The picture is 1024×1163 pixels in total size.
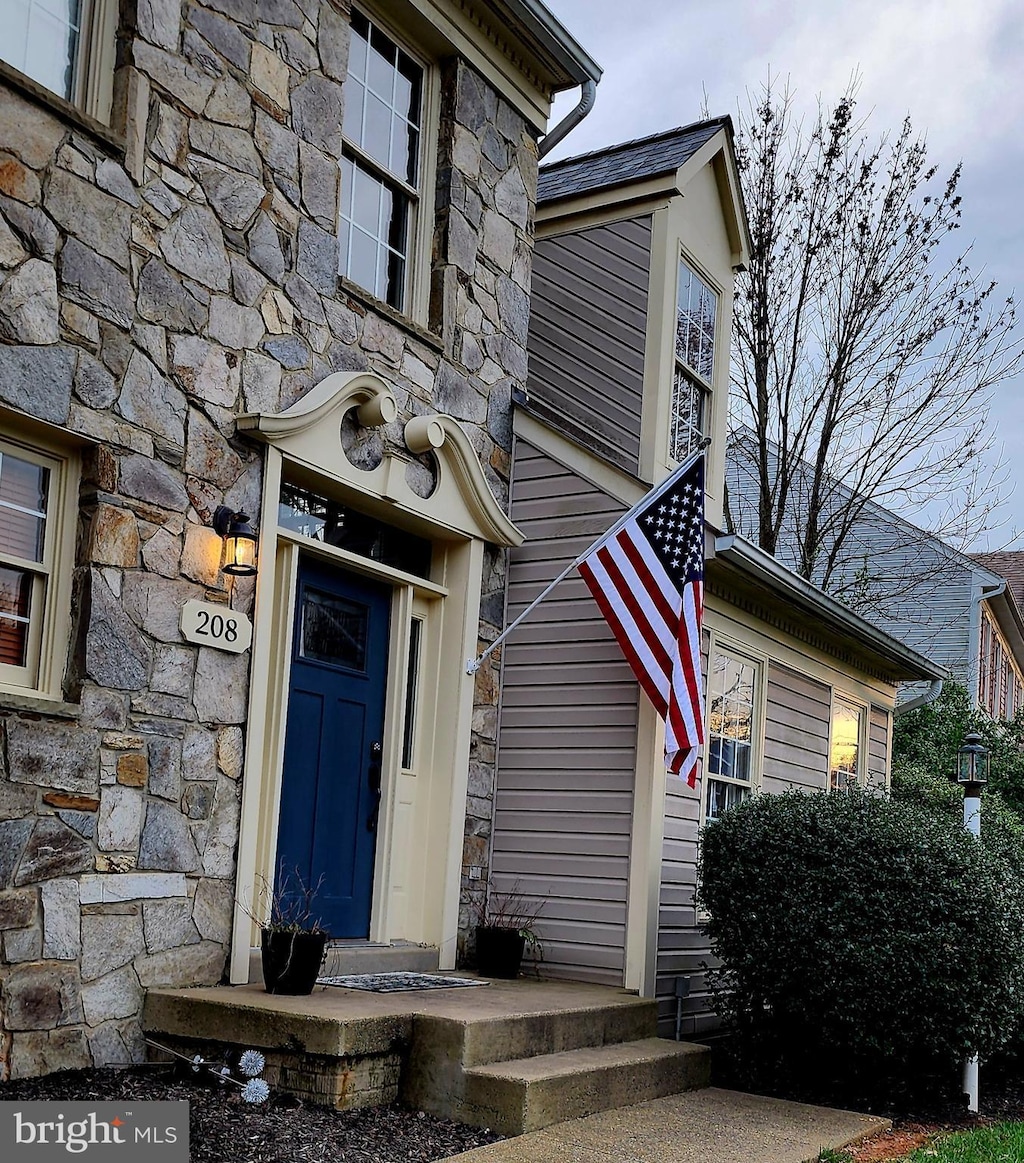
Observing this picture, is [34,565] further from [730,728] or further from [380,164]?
[730,728]

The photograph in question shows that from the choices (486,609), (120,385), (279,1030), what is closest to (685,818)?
(486,609)

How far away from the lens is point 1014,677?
87.1 feet

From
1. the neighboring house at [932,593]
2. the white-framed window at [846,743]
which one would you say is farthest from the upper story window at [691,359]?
the neighboring house at [932,593]

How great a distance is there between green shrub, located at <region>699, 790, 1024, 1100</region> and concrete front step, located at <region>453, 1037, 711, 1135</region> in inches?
28.7

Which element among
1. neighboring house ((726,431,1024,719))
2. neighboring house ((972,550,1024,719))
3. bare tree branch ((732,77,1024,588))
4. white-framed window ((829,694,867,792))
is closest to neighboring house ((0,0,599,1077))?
white-framed window ((829,694,867,792))

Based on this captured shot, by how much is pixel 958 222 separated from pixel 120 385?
11.6 m

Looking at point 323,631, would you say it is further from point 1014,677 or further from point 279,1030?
point 1014,677

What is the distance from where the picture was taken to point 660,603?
695cm

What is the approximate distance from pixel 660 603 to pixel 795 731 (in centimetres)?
371

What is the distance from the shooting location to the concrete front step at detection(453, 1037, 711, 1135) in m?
4.84

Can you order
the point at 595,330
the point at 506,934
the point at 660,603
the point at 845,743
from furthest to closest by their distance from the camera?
the point at 845,743, the point at 595,330, the point at 660,603, the point at 506,934

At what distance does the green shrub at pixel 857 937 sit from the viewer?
6.40 meters

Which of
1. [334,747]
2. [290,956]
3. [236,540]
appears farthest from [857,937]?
[236,540]

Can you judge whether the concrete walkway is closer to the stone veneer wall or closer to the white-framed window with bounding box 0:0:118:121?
the stone veneer wall
